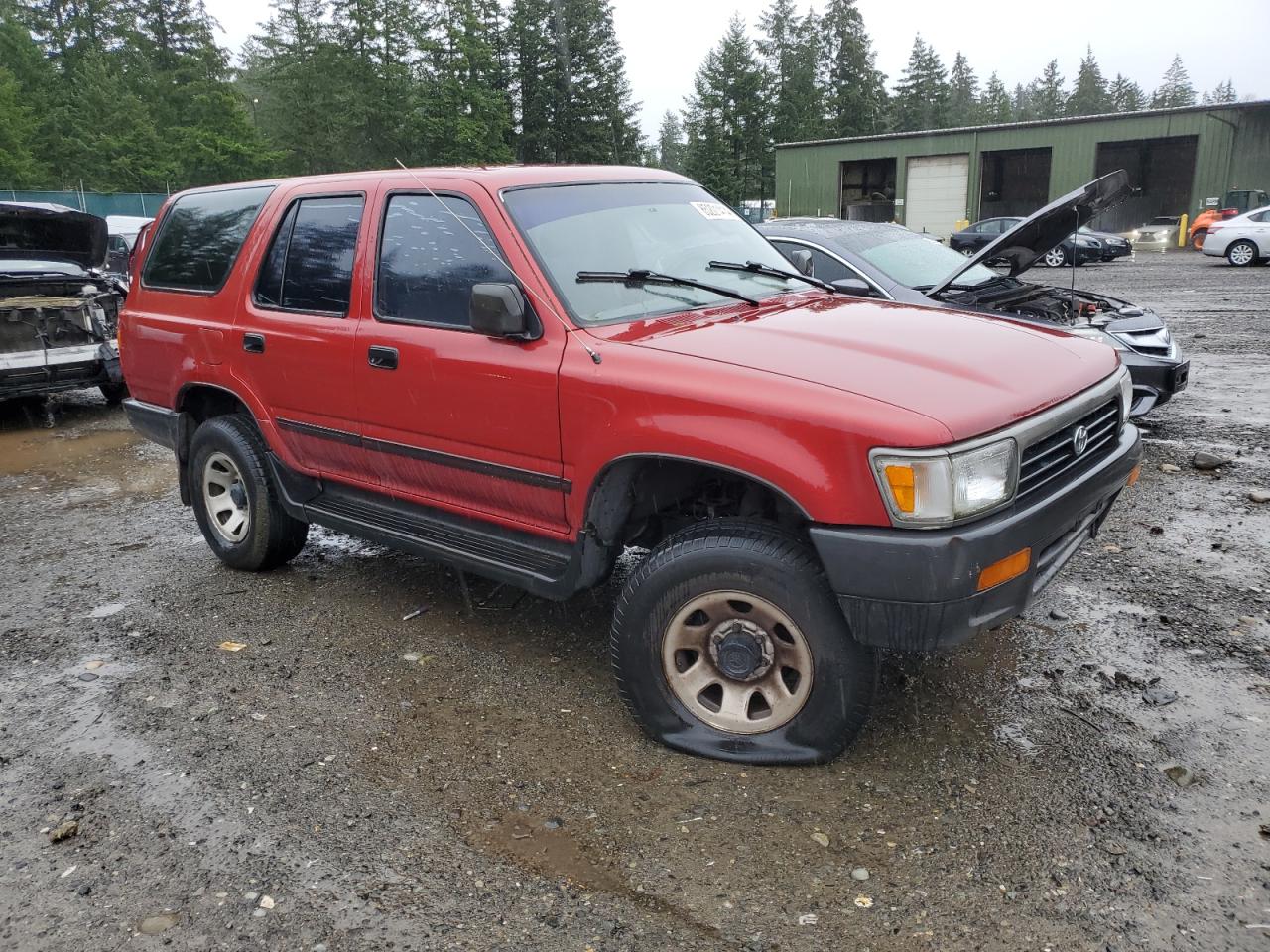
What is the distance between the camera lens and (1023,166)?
49.2m

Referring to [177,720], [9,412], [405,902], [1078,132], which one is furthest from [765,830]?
[1078,132]

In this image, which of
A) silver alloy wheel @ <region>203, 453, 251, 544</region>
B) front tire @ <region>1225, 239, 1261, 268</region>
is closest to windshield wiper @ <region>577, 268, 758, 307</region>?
silver alloy wheel @ <region>203, 453, 251, 544</region>

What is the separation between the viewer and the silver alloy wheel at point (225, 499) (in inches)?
196

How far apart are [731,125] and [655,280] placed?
63233 mm

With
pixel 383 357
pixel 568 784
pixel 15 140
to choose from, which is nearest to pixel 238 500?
pixel 383 357

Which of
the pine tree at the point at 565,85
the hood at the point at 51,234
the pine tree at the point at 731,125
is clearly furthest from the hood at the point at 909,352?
the pine tree at the point at 731,125

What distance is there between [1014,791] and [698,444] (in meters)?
1.46

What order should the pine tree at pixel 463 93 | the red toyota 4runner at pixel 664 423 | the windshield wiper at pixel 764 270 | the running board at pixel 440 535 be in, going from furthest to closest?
the pine tree at pixel 463 93, the windshield wiper at pixel 764 270, the running board at pixel 440 535, the red toyota 4runner at pixel 664 423

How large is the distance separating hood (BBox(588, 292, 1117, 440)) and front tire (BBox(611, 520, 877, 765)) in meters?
0.55

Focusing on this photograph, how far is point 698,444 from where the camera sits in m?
2.99

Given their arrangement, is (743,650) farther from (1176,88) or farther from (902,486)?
(1176,88)

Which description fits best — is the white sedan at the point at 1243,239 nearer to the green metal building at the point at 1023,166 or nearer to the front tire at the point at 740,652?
the green metal building at the point at 1023,166

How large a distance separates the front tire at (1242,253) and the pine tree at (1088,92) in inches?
3805

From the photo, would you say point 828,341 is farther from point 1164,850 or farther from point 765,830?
point 1164,850
